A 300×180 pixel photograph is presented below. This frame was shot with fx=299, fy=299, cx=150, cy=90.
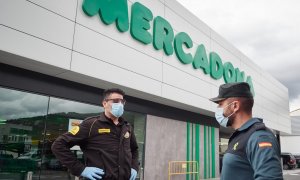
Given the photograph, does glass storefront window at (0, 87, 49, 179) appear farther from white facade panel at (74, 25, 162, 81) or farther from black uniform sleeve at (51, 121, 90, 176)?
black uniform sleeve at (51, 121, 90, 176)

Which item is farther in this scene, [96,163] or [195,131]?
[195,131]

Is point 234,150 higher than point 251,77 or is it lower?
lower

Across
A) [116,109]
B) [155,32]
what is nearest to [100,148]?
[116,109]

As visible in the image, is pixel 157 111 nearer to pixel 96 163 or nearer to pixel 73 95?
pixel 73 95

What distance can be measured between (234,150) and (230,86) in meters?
0.60

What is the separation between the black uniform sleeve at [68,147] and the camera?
11.1 ft

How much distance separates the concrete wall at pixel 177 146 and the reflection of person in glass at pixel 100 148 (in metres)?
7.92

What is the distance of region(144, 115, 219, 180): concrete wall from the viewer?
464 inches

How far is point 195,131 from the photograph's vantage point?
1452 centimetres

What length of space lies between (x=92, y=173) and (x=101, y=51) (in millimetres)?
5744

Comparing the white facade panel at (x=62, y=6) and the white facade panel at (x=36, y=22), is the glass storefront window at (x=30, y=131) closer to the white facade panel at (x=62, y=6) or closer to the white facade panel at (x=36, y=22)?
the white facade panel at (x=36, y=22)

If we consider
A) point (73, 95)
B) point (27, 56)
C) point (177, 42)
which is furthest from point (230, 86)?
point (177, 42)

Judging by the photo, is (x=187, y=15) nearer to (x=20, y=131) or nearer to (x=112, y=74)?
(x=112, y=74)

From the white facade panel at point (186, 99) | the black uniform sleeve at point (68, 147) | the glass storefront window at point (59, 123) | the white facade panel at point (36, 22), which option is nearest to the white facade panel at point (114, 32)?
the white facade panel at point (36, 22)
